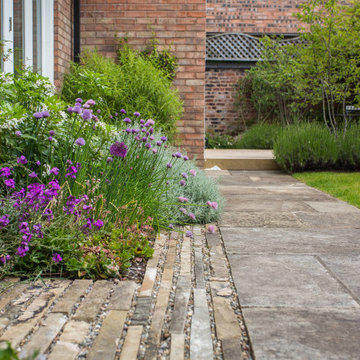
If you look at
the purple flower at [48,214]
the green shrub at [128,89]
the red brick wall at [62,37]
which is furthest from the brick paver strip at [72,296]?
the red brick wall at [62,37]

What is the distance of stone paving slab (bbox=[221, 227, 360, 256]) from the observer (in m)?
2.63

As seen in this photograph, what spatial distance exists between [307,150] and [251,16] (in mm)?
7382

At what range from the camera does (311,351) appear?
1402 millimetres

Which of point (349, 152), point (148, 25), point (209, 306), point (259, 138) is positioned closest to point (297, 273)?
point (209, 306)

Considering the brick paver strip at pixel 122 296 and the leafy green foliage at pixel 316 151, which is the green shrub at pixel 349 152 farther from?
the brick paver strip at pixel 122 296

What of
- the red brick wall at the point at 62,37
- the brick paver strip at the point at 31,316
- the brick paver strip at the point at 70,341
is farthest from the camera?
the red brick wall at the point at 62,37

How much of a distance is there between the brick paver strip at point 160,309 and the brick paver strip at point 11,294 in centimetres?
54

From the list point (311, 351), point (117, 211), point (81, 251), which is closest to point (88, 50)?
point (117, 211)

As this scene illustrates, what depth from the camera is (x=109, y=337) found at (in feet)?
4.82

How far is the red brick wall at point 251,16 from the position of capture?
1298 cm

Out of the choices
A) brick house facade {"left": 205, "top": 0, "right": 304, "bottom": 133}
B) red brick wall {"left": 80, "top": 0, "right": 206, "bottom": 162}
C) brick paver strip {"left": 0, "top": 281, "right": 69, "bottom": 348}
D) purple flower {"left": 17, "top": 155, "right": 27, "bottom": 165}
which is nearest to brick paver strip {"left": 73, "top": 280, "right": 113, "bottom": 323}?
brick paver strip {"left": 0, "top": 281, "right": 69, "bottom": 348}

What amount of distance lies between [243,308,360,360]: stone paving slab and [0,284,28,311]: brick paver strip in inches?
34.0

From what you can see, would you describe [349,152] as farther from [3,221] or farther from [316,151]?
[3,221]

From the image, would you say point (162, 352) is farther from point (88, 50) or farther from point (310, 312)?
point (88, 50)
